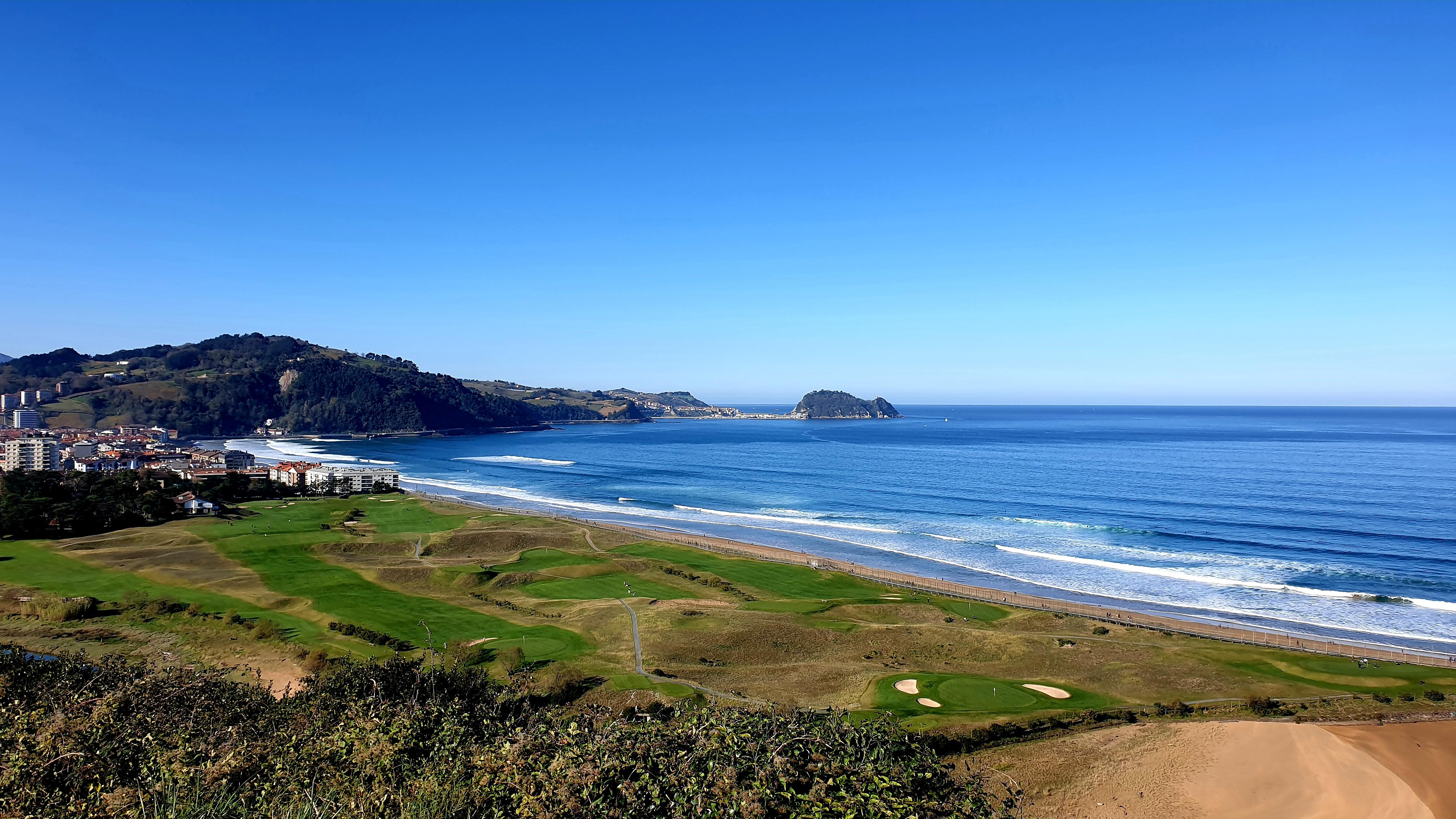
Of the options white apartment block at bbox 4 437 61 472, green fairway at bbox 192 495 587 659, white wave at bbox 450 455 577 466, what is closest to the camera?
green fairway at bbox 192 495 587 659

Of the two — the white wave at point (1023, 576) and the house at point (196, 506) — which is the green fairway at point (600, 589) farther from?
the house at point (196, 506)

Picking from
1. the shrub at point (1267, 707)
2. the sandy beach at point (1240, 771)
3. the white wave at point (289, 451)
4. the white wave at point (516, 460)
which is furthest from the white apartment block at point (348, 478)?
the shrub at point (1267, 707)

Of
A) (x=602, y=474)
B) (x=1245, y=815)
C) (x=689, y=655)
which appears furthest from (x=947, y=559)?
(x=602, y=474)

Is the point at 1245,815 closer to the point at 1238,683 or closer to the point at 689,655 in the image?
the point at 1238,683

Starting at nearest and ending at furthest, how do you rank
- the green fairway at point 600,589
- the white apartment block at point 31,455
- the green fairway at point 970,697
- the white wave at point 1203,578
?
the green fairway at point 970,697, the white wave at point 1203,578, the green fairway at point 600,589, the white apartment block at point 31,455

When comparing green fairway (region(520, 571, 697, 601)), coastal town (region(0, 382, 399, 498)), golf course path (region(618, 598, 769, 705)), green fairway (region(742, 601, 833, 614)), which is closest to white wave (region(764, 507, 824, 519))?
green fairway (region(520, 571, 697, 601))

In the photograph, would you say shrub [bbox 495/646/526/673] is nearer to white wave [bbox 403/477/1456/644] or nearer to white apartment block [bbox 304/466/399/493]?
white wave [bbox 403/477/1456/644]

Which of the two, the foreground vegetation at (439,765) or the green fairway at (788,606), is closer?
the foreground vegetation at (439,765)
